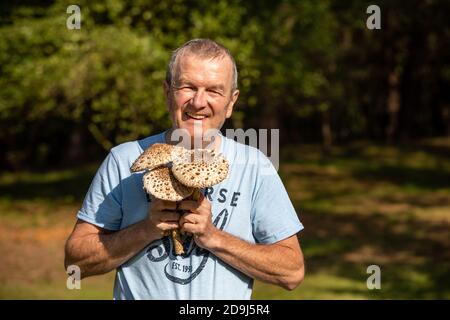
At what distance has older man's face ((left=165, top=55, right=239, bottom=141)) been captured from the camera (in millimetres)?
3188

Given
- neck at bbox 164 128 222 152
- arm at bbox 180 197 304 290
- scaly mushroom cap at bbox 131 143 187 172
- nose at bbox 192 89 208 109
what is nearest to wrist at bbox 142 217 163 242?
arm at bbox 180 197 304 290

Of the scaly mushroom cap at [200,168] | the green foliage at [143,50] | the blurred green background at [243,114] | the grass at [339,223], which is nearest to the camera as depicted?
the scaly mushroom cap at [200,168]

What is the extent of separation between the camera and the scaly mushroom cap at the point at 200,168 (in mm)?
3021

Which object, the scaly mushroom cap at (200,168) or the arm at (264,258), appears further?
the arm at (264,258)

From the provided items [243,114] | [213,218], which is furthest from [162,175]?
[243,114]

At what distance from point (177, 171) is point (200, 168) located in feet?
0.29

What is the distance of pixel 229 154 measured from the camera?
3.36 meters

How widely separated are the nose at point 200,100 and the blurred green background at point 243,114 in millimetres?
7895

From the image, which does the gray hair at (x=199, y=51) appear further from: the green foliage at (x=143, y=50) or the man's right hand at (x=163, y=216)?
the green foliage at (x=143, y=50)

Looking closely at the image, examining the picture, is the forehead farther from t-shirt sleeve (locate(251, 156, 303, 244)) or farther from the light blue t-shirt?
t-shirt sleeve (locate(251, 156, 303, 244))

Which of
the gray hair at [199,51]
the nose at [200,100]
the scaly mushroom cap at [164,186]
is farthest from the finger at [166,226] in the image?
the gray hair at [199,51]

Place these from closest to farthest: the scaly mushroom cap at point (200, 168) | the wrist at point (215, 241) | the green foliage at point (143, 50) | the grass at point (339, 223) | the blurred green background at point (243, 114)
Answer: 1. the scaly mushroom cap at point (200, 168)
2. the wrist at point (215, 241)
3. the grass at point (339, 223)
4. the blurred green background at point (243, 114)
5. the green foliage at point (143, 50)

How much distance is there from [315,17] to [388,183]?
5.65 metres

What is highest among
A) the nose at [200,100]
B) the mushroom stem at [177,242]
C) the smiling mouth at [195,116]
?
the nose at [200,100]
